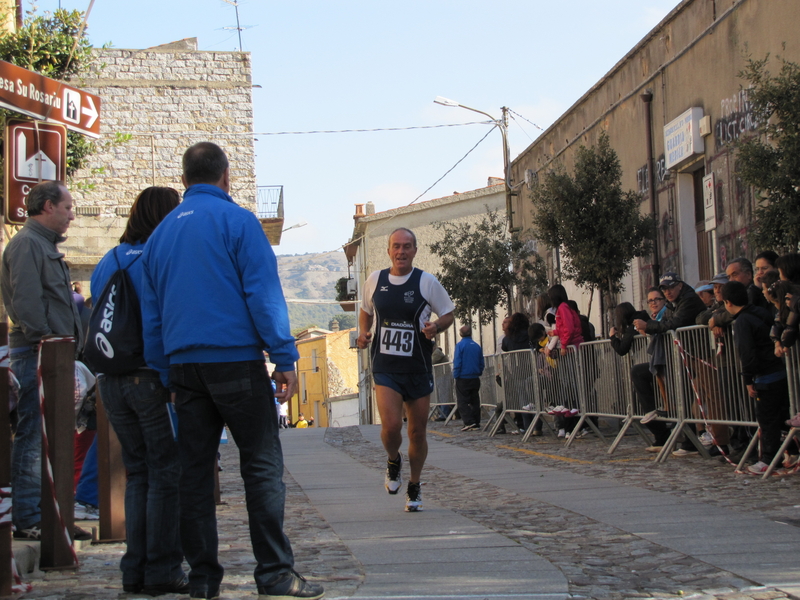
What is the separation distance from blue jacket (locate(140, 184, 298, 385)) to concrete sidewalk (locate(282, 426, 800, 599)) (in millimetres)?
1148

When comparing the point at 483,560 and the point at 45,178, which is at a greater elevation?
the point at 45,178

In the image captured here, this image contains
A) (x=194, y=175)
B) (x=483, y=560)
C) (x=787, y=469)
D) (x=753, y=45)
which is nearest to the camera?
(x=194, y=175)

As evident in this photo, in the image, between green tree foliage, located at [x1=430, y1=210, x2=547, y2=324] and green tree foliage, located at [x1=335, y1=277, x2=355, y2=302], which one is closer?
green tree foliage, located at [x1=430, y1=210, x2=547, y2=324]

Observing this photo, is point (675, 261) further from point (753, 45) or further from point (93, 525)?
point (93, 525)

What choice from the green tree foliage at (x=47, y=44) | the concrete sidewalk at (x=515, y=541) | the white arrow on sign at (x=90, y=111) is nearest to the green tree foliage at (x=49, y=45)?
the green tree foliage at (x=47, y=44)

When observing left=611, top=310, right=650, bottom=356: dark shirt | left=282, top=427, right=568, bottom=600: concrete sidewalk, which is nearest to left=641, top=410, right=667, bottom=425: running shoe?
left=611, top=310, right=650, bottom=356: dark shirt

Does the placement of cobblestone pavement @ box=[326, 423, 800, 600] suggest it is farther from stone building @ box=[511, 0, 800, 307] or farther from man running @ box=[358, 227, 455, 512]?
stone building @ box=[511, 0, 800, 307]

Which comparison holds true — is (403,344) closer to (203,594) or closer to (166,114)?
(203,594)

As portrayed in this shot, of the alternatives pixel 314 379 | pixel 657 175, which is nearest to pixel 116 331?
pixel 657 175

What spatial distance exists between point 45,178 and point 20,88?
0.72 m

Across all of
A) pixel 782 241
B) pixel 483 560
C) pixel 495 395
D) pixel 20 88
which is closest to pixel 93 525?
pixel 483 560

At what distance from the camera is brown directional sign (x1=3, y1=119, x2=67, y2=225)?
22.8 ft

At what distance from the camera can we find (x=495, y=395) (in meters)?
16.6

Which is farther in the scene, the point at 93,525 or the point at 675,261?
the point at 675,261
